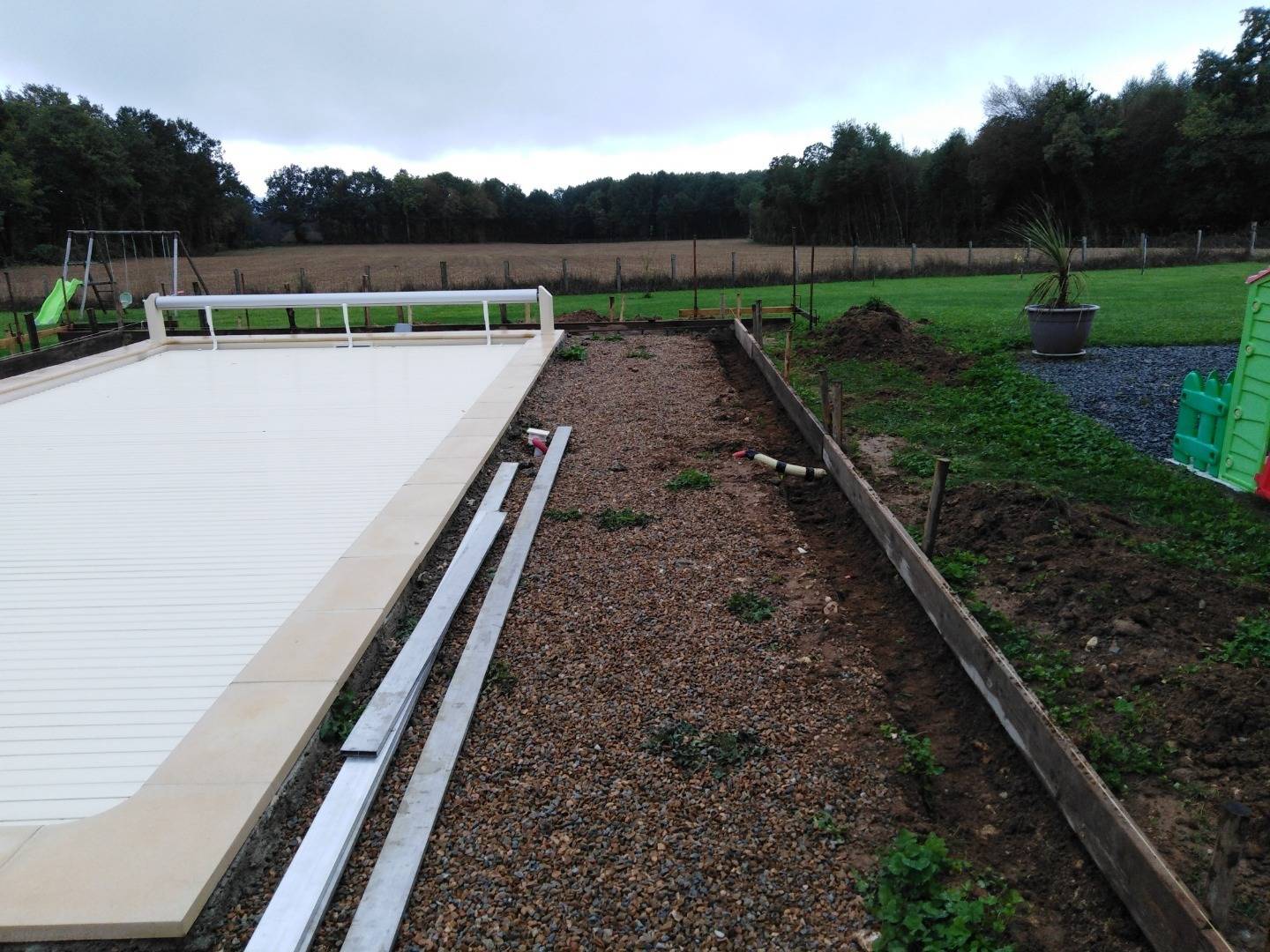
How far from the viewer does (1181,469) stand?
5.04 metres

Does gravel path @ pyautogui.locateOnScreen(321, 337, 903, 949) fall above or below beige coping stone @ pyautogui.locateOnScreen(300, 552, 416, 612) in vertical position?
below

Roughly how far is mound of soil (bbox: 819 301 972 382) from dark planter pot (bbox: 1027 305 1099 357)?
0.73m

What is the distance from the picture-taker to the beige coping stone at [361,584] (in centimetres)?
334

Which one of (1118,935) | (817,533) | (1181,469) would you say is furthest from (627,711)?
(1181,469)

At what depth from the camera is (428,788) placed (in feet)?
7.89

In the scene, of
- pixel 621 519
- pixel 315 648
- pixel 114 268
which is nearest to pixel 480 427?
pixel 621 519

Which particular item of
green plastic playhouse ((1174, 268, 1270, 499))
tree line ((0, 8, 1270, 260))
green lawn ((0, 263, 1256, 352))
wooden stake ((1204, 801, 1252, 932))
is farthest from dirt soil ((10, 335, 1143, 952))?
tree line ((0, 8, 1270, 260))

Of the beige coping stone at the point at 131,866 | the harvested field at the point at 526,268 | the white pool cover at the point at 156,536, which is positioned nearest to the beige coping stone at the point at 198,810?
the beige coping stone at the point at 131,866

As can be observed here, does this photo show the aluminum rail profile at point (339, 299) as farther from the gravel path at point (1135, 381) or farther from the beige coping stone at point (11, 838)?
the beige coping stone at point (11, 838)

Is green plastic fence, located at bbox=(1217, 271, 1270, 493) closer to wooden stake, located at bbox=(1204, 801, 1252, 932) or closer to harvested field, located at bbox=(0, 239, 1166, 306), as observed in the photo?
wooden stake, located at bbox=(1204, 801, 1252, 932)

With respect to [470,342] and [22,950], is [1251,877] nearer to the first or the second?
[22,950]

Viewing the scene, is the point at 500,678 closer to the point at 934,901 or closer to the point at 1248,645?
the point at 934,901

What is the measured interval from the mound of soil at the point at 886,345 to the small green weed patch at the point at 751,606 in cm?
510

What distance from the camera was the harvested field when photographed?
2162cm
